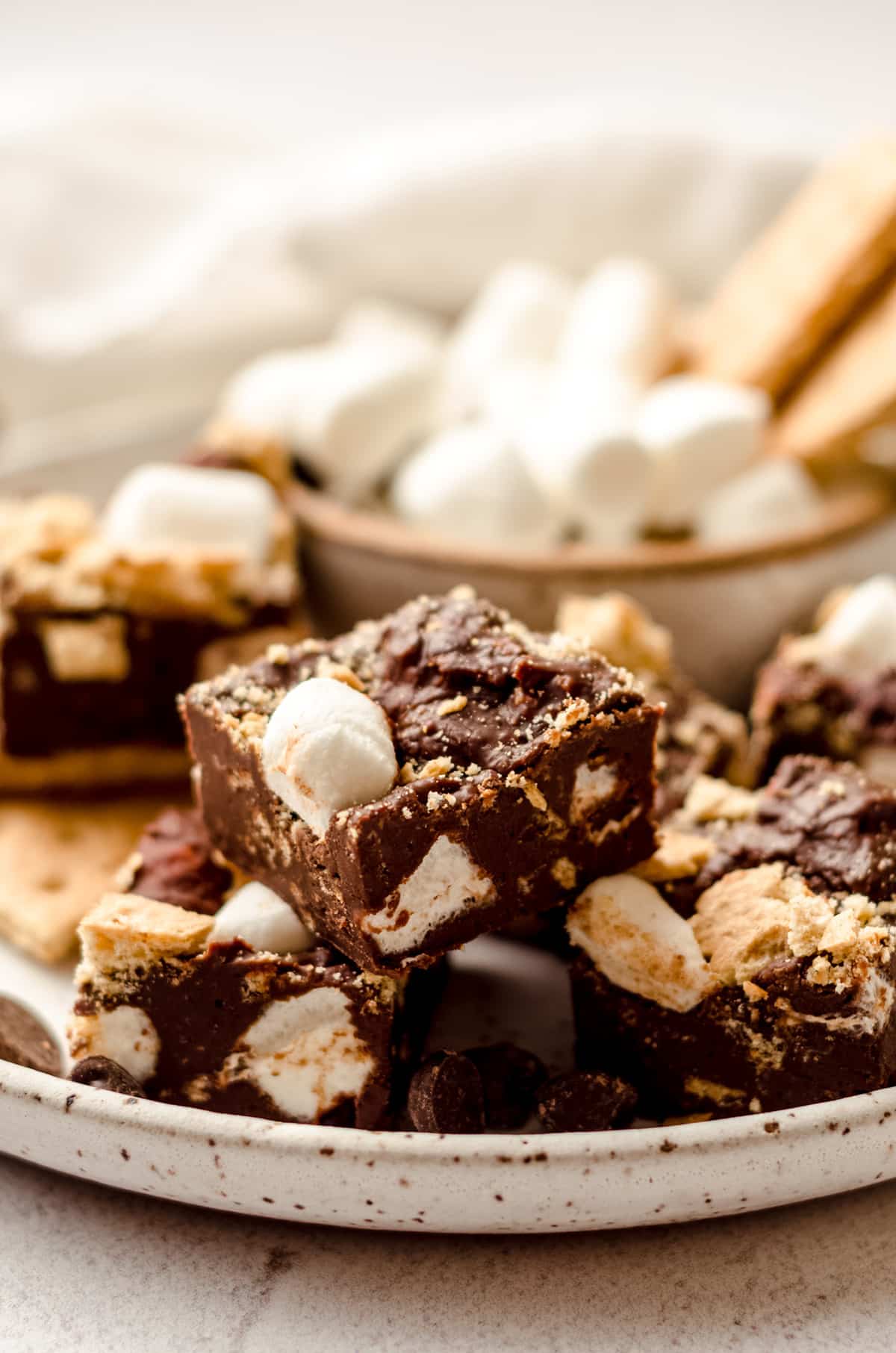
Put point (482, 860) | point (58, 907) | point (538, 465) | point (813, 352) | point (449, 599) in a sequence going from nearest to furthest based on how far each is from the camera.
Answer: point (482, 860) < point (449, 599) < point (58, 907) < point (538, 465) < point (813, 352)

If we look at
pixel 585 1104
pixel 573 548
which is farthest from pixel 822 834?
pixel 573 548

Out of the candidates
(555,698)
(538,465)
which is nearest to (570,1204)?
(555,698)

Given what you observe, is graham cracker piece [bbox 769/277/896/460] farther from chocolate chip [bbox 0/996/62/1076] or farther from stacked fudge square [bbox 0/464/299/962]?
chocolate chip [bbox 0/996/62/1076]

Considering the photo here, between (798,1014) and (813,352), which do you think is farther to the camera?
(813,352)

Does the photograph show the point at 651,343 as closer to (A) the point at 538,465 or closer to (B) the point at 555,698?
(A) the point at 538,465

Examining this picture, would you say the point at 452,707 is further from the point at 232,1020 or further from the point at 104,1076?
the point at 104,1076

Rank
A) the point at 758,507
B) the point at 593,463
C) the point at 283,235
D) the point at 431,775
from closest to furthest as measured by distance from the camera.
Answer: the point at 431,775 < the point at 593,463 < the point at 758,507 < the point at 283,235
